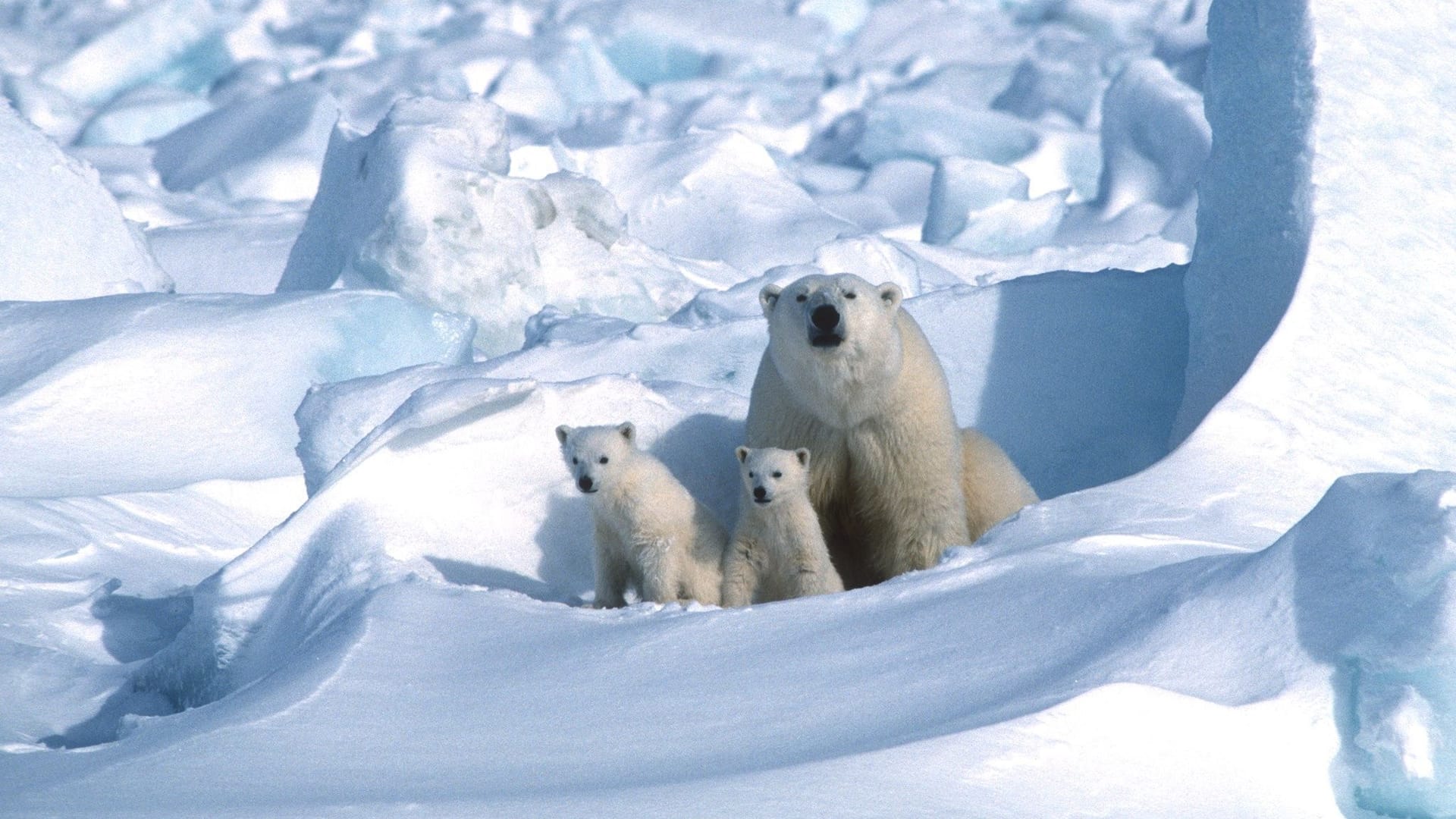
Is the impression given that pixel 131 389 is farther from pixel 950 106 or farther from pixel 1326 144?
pixel 950 106

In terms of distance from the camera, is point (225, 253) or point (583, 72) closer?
point (225, 253)

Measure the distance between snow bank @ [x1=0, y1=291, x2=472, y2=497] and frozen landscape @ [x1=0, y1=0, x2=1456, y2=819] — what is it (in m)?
0.02

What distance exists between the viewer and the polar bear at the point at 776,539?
3428 mm

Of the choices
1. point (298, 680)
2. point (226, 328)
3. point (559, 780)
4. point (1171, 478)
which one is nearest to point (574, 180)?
point (226, 328)

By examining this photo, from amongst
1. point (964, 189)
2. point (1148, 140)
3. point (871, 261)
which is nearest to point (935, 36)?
point (1148, 140)

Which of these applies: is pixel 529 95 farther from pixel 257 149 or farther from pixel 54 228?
pixel 54 228

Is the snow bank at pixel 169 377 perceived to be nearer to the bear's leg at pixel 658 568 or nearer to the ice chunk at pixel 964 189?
the bear's leg at pixel 658 568

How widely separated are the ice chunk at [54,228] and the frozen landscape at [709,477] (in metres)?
0.01

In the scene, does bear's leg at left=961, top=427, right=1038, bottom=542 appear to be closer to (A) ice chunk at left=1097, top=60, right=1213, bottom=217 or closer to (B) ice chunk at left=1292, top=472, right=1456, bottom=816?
(B) ice chunk at left=1292, top=472, right=1456, bottom=816

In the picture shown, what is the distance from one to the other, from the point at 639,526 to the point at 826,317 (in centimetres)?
62

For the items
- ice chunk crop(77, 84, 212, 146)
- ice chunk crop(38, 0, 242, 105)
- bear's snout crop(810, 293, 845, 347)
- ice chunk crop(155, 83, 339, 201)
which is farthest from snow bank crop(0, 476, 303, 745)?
ice chunk crop(38, 0, 242, 105)

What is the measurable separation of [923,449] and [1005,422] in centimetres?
101

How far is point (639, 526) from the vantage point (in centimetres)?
356

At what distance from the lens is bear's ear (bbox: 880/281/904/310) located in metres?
3.61
